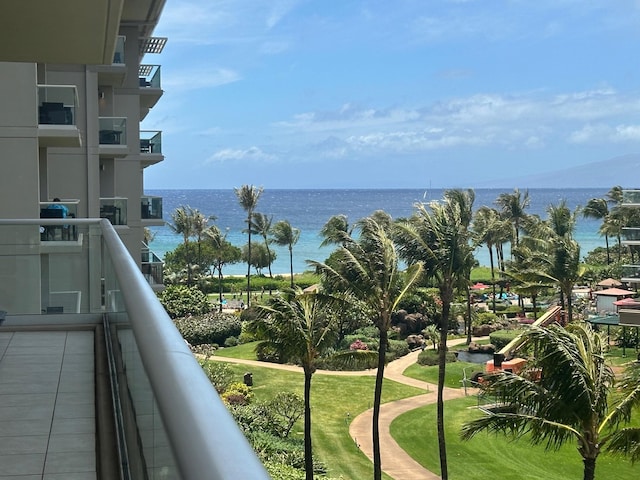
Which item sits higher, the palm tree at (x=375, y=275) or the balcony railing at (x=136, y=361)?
the balcony railing at (x=136, y=361)

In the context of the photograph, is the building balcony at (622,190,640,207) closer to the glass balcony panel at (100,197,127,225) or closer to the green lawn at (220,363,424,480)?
the green lawn at (220,363,424,480)

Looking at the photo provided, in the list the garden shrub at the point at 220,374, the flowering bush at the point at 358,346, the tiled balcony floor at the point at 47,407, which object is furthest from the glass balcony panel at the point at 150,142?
the tiled balcony floor at the point at 47,407

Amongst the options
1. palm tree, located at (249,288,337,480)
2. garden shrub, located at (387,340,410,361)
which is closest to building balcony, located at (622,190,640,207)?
Result: garden shrub, located at (387,340,410,361)

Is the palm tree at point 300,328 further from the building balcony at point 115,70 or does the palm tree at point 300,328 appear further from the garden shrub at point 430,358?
the garden shrub at point 430,358

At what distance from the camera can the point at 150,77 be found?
3081 centimetres

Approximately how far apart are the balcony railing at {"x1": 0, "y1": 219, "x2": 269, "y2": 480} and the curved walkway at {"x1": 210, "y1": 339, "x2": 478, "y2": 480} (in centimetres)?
2080

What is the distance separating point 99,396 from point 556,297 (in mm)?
59375

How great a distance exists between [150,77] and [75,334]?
79.2 feet

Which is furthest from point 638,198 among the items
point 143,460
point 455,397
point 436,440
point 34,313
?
point 143,460

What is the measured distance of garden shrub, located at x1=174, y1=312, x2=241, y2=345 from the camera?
4822 cm

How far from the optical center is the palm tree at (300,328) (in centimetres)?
2562

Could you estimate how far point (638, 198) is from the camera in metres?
42.3

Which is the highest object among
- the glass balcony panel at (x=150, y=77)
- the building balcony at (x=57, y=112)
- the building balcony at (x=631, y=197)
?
the glass balcony panel at (x=150, y=77)

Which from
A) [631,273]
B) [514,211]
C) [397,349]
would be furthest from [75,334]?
[514,211]
